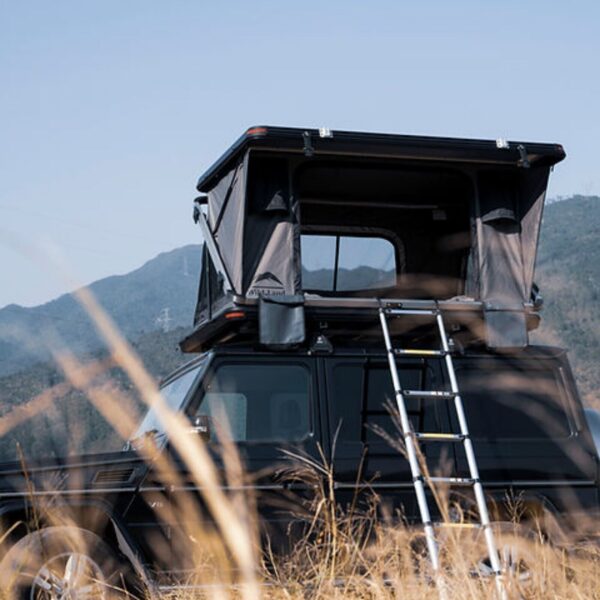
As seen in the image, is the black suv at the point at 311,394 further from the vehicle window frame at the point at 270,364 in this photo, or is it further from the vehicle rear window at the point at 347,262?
the vehicle rear window at the point at 347,262

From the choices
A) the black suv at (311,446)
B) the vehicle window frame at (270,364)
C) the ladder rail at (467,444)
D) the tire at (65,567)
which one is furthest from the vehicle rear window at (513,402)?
the tire at (65,567)

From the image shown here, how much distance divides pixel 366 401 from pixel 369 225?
236 centimetres

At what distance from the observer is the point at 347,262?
9.30m

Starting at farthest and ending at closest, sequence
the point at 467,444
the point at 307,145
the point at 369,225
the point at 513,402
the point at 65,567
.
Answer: the point at 369,225 → the point at 513,402 → the point at 307,145 → the point at 467,444 → the point at 65,567

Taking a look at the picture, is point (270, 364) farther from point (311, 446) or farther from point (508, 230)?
point (508, 230)

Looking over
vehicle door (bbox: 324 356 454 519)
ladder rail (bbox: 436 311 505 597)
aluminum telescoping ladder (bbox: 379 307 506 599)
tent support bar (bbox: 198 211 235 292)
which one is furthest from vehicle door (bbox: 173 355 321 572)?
ladder rail (bbox: 436 311 505 597)

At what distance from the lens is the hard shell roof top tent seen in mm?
7711

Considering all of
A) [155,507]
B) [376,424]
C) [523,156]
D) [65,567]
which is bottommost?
[65,567]

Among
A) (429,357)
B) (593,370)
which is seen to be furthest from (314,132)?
(593,370)

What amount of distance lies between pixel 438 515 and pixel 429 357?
109 cm

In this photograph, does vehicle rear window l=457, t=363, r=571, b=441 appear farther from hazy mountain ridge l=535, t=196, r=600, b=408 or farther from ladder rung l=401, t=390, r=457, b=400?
hazy mountain ridge l=535, t=196, r=600, b=408

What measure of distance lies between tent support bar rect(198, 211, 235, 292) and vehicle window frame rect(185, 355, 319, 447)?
605mm

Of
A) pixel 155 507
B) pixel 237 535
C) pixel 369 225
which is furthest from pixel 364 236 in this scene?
pixel 155 507

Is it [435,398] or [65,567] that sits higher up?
[435,398]
